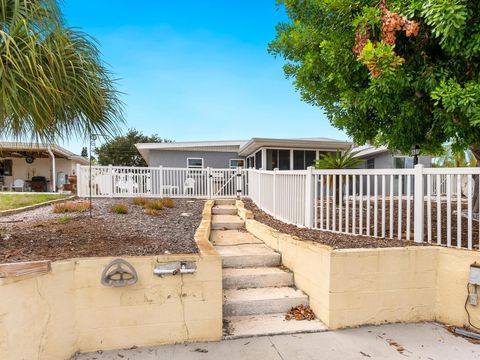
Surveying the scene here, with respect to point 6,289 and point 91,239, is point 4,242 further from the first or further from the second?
point 6,289

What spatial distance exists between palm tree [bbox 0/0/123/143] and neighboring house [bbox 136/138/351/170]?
867 centimetres

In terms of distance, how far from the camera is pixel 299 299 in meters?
3.45

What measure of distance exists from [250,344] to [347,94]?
3470 mm

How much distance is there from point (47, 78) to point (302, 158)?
11.0 metres

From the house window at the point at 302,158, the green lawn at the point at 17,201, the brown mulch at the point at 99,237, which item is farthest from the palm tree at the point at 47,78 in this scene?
the house window at the point at 302,158

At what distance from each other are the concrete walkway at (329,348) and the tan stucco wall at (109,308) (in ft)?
0.44

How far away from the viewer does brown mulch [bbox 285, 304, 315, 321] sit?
3270mm

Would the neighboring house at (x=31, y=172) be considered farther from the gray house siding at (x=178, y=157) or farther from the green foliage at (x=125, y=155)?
the green foliage at (x=125, y=155)

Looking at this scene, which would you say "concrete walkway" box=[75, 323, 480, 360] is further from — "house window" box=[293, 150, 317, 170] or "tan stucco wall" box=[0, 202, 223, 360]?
"house window" box=[293, 150, 317, 170]

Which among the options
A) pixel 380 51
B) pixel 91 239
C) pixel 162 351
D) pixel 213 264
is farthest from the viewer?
pixel 91 239

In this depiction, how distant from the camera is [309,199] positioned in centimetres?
464

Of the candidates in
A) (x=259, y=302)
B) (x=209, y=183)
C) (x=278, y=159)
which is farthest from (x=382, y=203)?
(x=278, y=159)

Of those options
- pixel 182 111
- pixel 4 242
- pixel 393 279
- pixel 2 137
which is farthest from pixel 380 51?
pixel 182 111

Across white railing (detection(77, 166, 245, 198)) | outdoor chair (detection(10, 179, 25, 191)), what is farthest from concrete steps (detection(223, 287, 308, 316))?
outdoor chair (detection(10, 179, 25, 191))
